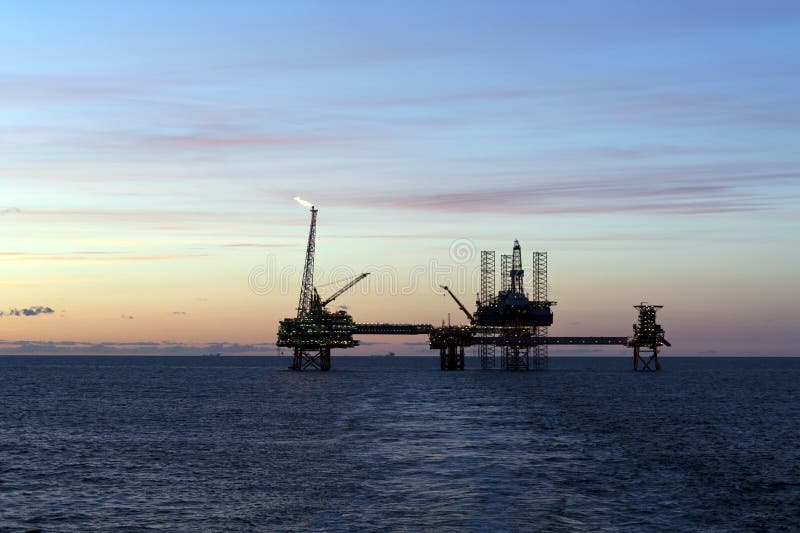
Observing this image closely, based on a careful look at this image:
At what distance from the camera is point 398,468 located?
→ 6644 centimetres

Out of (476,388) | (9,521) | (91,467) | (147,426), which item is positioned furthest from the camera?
(476,388)

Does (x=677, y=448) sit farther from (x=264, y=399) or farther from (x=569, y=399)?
(x=264, y=399)

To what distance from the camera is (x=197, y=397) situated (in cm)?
16300

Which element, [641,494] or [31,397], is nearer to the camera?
[641,494]

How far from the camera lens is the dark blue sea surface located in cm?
4950

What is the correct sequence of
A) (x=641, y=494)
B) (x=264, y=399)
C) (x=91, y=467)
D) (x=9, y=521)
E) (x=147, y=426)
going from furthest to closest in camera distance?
(x=264, y=399)
(x=147, y=426)
(x=91, y=467)
(x=641, y=494)
(x=9, y=521)

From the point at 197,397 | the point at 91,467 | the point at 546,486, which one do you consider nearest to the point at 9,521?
the point at 91,467

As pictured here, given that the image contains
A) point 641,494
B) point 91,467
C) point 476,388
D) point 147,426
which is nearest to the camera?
point 641,494

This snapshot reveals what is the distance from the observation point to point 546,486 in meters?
59.1

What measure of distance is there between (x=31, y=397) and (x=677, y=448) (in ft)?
405

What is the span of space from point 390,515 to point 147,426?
198ft

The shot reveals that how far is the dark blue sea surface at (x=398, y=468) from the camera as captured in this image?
4950 cm

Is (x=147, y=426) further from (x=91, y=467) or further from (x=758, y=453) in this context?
(x=758, y=453)

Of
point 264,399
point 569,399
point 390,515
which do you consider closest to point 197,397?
point 264,399
